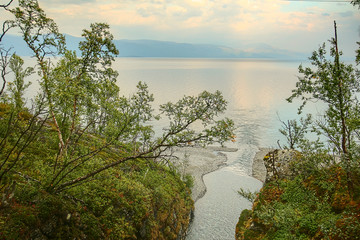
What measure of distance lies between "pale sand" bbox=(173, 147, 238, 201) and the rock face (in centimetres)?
1947

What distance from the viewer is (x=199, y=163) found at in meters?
50.1

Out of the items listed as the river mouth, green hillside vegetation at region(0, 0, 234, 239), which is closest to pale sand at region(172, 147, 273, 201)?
the river mouth

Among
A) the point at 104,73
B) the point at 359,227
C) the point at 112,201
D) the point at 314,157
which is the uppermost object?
the point at 104,73

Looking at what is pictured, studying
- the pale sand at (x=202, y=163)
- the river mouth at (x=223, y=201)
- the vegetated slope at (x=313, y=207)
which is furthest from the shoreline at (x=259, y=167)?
the vegetated slope at (x=313, y=207)

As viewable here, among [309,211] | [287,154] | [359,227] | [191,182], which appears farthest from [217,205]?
[359,227]

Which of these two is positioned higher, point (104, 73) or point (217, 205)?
point (104, 73)

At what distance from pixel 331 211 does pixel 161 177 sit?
17179 mm

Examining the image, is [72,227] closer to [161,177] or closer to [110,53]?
[110,53]

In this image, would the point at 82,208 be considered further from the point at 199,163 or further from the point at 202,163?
the point at 202,163

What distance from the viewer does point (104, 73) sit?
450 inches

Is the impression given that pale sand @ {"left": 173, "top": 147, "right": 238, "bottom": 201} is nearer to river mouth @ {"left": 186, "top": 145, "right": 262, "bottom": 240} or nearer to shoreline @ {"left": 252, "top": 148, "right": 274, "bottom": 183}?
river mouth @ {"left": 186, "top": 145, "right": 262, "bottom": 240}

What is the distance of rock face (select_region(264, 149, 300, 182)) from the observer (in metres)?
18.4

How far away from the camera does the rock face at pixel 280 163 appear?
18375 millimetres

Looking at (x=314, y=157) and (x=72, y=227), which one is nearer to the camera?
(x=72, y=227)
